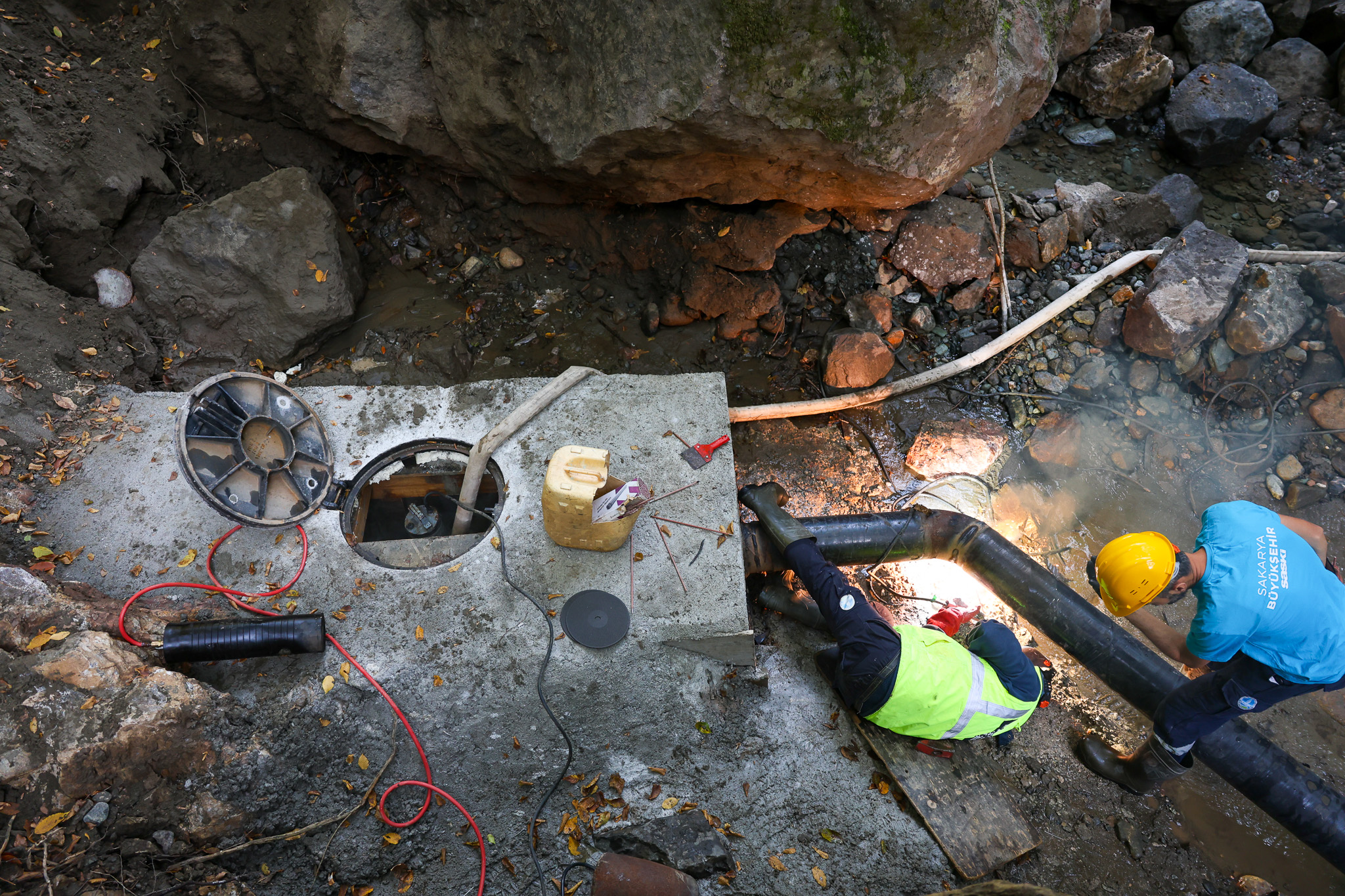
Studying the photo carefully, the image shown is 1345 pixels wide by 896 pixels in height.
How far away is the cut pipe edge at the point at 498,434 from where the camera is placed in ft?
11.6

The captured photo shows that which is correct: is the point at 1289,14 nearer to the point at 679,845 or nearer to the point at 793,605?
the point at 793,605

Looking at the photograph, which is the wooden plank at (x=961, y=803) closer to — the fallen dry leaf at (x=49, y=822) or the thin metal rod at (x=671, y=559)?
the thin metal rod at (x=671, y=559)

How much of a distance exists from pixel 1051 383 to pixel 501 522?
4289 mm

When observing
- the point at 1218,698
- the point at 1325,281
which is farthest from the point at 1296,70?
the point at 1218,698

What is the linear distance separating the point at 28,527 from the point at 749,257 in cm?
445

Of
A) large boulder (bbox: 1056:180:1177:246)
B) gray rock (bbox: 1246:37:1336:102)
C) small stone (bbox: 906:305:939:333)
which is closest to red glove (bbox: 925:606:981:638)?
small stone (bbox: 906:305:939:333)

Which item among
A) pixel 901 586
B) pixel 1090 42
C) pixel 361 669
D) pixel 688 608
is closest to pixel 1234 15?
pixel 1090 42

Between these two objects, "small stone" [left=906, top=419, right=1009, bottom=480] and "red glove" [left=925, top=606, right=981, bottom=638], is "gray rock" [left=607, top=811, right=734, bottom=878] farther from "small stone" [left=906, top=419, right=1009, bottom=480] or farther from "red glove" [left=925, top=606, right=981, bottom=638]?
"small stone" [left=906, top=419, right=1009, bottom=480]

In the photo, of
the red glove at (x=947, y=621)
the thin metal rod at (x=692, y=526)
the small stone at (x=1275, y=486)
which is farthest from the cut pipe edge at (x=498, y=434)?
the small stone at (x=1275, y=486)

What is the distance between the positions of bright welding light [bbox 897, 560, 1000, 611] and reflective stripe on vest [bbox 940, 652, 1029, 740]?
→ 1106 mm

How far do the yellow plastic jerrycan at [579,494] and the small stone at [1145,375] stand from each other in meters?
4.16

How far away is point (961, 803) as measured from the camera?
10.3 ft

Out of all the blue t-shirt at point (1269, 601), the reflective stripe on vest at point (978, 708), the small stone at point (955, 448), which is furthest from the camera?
the small stone at point (955, 448)

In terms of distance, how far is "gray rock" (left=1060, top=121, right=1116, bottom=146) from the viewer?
6.42 m
